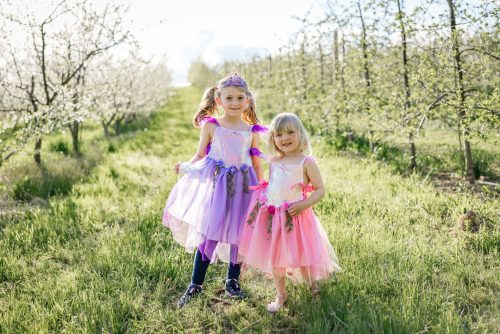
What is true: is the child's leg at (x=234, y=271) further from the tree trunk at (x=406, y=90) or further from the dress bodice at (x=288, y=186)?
the tree trunk at (x=406, y=90)

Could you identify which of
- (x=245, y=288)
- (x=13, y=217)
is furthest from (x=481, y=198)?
(x=13, y=217)

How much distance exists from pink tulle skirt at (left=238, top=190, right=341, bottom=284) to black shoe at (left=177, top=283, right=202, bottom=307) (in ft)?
1.55

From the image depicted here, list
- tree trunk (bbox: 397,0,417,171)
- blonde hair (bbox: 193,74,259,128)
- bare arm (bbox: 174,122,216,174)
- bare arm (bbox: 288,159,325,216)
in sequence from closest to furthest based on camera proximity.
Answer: bare arm (bbox: 288,159,325,216), bare arm (bbox: 174,122,216,174), blonde hair (bbox: 193,74,259,128), tree trunk (bbox: 397,0,417,171)

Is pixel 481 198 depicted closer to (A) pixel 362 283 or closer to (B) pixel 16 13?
(A) pixel 362 283

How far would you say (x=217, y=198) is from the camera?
2898 mm

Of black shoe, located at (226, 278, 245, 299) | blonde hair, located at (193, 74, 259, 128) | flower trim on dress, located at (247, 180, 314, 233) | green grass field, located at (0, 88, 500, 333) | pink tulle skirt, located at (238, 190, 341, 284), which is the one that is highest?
blonde hair, located at (193, 74, 259, 128)

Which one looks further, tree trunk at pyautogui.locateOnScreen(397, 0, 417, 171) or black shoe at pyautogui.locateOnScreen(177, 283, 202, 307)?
tree trunk at pyautogui.locateOnScreen(397, 0, 417, 171)

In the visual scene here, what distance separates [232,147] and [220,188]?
0.31 m

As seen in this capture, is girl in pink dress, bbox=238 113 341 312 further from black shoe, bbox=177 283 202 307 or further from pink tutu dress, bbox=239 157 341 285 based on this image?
black shoe, bbox=177 283 202 307

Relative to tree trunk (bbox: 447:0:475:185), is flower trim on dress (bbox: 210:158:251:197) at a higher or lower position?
lower

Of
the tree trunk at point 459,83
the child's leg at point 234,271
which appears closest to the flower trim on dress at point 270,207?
the child's leg at point 234,271

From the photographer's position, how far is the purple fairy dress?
2877mm

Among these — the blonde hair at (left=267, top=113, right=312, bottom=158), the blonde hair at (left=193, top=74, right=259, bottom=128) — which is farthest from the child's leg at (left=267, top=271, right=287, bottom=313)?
the blonde hair at (left=193, top=74, right=259, bottom=128)

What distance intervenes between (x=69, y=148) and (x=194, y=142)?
3044mm
